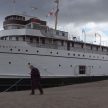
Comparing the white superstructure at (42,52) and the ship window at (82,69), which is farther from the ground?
the white superstructure at (42,52)

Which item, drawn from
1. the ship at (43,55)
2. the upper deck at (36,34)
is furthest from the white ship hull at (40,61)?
the upper deck at (36,34)

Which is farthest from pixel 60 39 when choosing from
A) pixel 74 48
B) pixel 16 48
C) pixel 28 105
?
pixel 28 105

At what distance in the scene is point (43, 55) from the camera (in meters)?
21.9

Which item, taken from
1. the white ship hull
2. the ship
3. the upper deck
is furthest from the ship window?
the upper deck

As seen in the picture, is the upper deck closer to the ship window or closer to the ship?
the ship

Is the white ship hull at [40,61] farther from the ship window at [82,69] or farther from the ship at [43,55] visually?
the ship window at [82,69]

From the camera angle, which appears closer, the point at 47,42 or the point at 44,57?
the point at 44,57

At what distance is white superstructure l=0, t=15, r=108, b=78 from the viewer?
20344 mm

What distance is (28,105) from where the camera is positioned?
9383mm

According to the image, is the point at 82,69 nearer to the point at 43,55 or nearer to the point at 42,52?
the point at 43,55

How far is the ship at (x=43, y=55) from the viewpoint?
2027cm

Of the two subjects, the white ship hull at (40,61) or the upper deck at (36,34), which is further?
the upper deck at (36,34)

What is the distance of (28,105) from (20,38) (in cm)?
1408

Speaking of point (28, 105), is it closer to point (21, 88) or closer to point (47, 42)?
point (21, 88)
